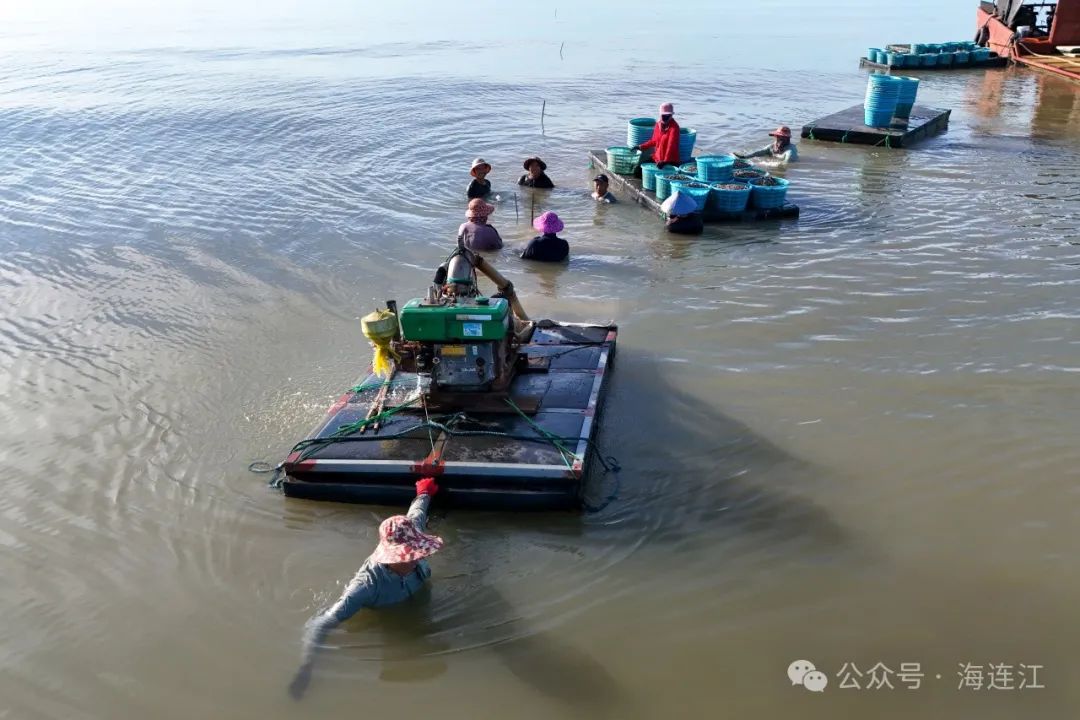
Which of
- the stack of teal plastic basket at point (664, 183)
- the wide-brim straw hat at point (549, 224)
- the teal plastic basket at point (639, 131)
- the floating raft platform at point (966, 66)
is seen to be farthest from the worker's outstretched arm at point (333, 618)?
the floating raft platform at point (966, 66)

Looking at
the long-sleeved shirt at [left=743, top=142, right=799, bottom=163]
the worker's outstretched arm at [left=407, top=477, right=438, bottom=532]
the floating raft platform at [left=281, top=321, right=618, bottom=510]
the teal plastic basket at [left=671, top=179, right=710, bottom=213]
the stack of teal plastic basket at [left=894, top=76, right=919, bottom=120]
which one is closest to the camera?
the worker's outstretched arm at [left=407, top=477, right=438, bottom=532]

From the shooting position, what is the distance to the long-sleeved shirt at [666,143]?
42.0ft

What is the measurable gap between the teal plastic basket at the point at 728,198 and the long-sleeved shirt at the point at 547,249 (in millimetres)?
2560

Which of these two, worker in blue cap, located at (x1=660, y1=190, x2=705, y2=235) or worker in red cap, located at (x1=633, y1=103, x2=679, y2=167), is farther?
worker in red cap, located at (x1=633, y1=103, x2=679, y2=167)

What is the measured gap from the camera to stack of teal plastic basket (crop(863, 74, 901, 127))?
16000 mm

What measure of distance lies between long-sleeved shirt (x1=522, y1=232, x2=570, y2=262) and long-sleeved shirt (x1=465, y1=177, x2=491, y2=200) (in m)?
2.63

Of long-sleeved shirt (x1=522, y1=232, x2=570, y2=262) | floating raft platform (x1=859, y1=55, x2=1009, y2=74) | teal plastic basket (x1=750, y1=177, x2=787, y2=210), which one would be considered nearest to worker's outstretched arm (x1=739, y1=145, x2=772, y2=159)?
teal plastic basket (x1=750, y1=177, x2=787, y2=210)

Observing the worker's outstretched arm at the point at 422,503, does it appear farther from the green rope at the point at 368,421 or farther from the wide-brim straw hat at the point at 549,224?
the wide-brim straw hat at the point at 549,224

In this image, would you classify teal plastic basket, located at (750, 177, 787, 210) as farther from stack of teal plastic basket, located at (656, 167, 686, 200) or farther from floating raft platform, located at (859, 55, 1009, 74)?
floating raft platform, located at (859, 55, 1009, 74)

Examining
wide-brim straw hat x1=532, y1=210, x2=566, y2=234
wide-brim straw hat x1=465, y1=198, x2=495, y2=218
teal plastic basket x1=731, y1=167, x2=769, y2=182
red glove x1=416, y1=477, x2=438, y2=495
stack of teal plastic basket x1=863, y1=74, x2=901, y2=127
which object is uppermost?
stack of teal plastic basket x1=863, y1=74, x2=901, y2=127

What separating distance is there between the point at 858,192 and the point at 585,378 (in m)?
8.51

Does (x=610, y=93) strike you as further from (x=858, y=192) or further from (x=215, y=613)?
(x=215, y=613)

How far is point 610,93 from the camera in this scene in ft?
79.0

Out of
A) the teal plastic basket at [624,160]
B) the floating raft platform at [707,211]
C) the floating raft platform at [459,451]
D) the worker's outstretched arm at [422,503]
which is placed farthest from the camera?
the teal plastic basket at [624,160]
